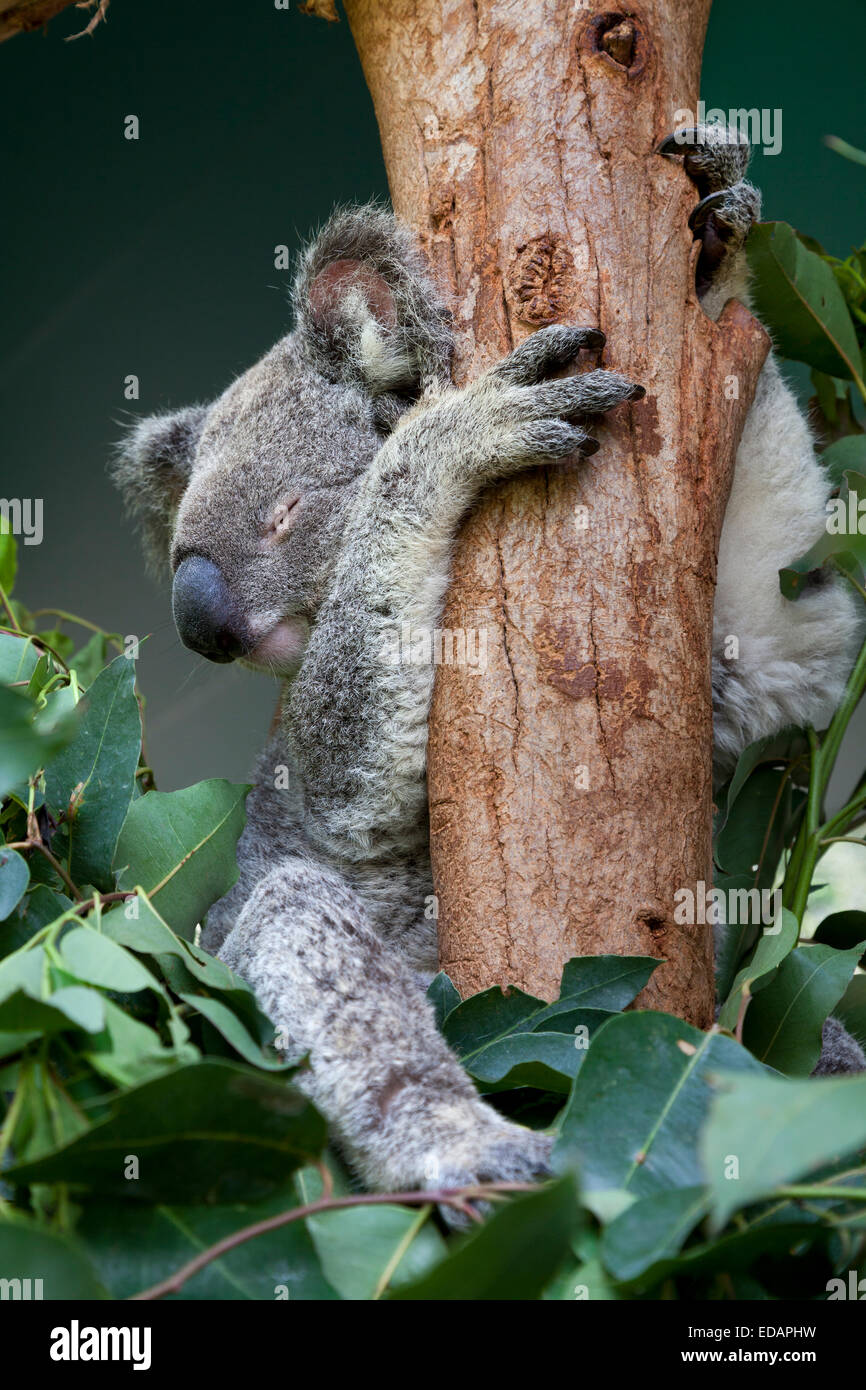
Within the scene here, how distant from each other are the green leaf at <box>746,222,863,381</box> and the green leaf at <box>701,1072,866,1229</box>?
1300 millimetres

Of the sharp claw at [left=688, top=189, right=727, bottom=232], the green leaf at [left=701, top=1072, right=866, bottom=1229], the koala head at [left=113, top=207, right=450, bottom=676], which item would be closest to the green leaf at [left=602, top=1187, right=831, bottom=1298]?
the green leaf at [left=701, top=1072, right=866, bottom=1229]

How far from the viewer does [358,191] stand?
10.5 feet

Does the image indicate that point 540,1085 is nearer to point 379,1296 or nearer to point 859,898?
point 379,1296

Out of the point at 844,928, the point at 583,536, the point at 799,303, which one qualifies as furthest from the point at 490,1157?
the point at 799,303

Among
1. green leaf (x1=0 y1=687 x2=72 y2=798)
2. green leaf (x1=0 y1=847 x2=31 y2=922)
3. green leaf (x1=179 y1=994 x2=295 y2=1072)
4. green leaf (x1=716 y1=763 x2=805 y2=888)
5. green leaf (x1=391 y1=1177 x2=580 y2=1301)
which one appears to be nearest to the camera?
green leaf (x1=391 y1=1177 x2=580 y2=1301)

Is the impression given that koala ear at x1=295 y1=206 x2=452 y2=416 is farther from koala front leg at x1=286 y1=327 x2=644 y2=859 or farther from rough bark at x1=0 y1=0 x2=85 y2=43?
rough bark at x1=0 y1=0 x2=85 y2=43

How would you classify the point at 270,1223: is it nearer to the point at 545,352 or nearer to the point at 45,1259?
the point at 45,1259

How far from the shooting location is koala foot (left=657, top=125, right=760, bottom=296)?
1.64 m

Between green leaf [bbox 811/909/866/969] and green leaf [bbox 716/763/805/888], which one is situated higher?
green leaf [bbox 716/763/805/888]

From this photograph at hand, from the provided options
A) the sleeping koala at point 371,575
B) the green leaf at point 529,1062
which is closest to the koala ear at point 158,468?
the sleeping koala at point 371,575

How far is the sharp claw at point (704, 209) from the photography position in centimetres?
162

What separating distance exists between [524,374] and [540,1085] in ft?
3.01

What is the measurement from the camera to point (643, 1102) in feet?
3.25

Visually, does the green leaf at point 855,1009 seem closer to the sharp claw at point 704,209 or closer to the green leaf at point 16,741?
the sharp claw at point 704,209
